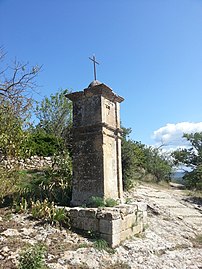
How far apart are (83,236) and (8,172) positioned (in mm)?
2457

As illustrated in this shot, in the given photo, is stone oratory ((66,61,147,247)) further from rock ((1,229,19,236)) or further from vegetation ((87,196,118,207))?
rock ((1,229,19,236))

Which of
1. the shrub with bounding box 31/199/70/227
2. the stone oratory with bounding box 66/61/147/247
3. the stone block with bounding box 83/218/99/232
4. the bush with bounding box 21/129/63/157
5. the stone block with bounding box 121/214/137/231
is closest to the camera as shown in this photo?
the stone block with bounding box 83/218/99/232

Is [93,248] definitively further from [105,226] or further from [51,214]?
[51,214]

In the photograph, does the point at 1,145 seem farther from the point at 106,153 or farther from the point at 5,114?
the point at 106,153

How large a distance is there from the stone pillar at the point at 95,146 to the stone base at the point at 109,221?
77cm

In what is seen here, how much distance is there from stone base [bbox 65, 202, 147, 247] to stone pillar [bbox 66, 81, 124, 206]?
769mm

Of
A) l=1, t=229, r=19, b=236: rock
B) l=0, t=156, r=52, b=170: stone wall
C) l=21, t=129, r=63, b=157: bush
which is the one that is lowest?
l=1, t=229, r=19, b=236: rock

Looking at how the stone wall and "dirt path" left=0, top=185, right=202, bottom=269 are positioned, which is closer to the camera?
"dirt path" left=0, top=185, right=202, bottom=269

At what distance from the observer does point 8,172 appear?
630 cm

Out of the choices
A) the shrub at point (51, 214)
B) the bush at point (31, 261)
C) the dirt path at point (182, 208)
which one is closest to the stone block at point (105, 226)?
the shrub at point (51, 214)

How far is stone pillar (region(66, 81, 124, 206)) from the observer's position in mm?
6668

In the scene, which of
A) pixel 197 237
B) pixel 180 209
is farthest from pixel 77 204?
pixel 180 209

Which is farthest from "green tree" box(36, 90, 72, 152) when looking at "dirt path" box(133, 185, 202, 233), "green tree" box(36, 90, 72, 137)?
"dirt path" box(133, 185, 202, 233)

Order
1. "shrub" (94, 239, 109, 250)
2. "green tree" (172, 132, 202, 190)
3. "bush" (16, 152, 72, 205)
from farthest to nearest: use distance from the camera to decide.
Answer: "green tree" (172, 132, 202, 190) < "bush" (16, 152, 72, 205) < "shrub" (94, 239, 109, 250)
